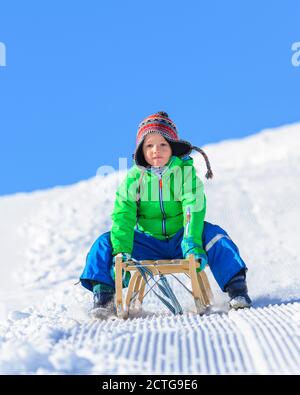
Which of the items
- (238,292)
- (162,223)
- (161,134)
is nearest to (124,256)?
(162,223)

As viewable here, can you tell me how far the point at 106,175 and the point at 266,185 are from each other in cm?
395

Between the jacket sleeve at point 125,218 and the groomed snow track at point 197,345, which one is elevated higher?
the jacket sleeve at point 125,218

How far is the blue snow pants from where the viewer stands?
3.73 meters

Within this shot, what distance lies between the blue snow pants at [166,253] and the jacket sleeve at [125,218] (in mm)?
62

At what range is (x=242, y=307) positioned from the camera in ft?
11.9

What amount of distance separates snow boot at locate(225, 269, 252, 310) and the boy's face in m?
0.79

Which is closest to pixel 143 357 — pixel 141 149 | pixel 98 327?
pixel 98 327

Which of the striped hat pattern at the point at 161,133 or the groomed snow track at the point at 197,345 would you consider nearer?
the groomed snow track at the point at 197,345

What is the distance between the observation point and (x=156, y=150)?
4043 mm

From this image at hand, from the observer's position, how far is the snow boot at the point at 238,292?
362 centimetres

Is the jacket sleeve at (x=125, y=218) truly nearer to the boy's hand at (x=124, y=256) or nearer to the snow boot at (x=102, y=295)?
the boy's hand at (x=124, y=256)

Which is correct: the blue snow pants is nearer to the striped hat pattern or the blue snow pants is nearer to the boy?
the boy

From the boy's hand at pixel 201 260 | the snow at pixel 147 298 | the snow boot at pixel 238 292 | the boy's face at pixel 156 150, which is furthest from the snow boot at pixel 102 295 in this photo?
the boy's face at pixel 156 150

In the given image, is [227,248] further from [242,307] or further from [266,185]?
[266,185]
